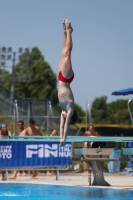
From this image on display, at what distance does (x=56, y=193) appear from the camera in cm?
1430

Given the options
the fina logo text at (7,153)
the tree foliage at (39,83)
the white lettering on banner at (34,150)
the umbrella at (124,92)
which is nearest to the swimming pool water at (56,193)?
the fina logo text at (7,153)

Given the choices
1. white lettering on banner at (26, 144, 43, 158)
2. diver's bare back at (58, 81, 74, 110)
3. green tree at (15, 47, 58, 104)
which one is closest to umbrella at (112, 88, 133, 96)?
white lettering on banner at (26, 144, 43, 158)

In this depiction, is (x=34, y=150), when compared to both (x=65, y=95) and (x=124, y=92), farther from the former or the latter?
(x=65, y=95)

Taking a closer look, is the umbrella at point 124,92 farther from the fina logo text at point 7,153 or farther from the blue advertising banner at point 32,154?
the fina logo text at point 7,153

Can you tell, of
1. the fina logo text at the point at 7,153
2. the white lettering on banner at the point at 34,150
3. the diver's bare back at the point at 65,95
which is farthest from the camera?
the white lettering on banner at the point at 34,150

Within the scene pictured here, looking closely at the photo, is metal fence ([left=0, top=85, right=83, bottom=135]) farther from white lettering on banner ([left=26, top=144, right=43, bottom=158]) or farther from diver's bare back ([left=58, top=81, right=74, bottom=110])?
diver's bare back ([left=58, top=81, right=74, bottom=110])

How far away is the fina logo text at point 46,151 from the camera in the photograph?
18688 mm

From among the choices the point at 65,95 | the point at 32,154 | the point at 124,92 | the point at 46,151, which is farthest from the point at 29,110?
the point at 65,95

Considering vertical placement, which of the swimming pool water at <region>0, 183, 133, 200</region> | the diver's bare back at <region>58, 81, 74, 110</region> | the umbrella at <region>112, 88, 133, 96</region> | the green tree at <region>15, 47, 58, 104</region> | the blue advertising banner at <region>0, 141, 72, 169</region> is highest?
the green tree at <region>15, 47, 58, 104</region>

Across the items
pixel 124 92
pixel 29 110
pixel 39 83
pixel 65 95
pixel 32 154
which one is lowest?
pixel 32 154

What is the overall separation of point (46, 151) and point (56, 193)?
15.6 ft

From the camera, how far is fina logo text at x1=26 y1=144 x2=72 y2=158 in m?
18.7

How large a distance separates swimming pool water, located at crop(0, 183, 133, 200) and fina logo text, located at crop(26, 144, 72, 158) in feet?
6.95

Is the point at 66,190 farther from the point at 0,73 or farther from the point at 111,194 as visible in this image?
the point at 0,73
